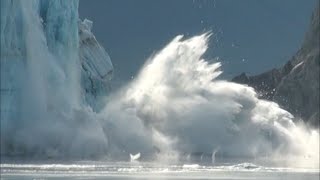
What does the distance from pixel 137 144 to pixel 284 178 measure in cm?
3806

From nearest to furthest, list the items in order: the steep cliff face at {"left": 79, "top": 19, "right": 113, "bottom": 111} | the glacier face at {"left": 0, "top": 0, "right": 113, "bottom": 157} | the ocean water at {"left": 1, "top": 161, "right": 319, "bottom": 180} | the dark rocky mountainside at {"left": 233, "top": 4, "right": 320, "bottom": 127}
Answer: the ocean water at {"left": 1, "top": 161, "right": 319, "bottom": 180} → the glacier face at {"left": 0, "top": 0, "right": 113, "bottom": 157} → the steep cliff face at {"left": 79, "top": 19, "right": 113, "bottom": 111} → the dark rocky mountainside at {"left": 233, "top": 4, "right": 320, "bottom": 127}

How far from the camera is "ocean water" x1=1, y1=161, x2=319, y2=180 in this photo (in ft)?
188

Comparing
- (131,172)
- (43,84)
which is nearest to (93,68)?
(43,84)

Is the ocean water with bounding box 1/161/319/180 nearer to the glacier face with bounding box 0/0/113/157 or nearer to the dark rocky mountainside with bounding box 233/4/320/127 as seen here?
the glacier face with bounding box 0/0/113/157

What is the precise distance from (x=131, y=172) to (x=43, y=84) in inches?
813

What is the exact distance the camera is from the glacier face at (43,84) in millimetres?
77312

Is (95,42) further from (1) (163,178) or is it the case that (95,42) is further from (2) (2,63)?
(1) (163,178)

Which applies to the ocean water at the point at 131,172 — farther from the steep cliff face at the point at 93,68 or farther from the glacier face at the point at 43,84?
the steep cliff face at the point at 93,68

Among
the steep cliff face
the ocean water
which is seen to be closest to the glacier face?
the steep cliff face

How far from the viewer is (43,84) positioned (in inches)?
3201

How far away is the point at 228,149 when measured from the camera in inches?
4013

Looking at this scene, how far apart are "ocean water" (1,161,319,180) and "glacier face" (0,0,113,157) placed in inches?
399

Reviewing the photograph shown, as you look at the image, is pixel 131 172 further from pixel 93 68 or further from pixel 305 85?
pixel 305 85

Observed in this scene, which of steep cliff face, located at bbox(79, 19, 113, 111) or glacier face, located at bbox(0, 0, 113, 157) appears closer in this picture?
glacier face, located at bbox(0, 0, 113, 157)
